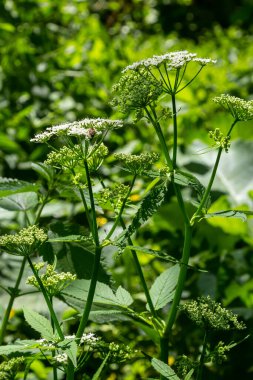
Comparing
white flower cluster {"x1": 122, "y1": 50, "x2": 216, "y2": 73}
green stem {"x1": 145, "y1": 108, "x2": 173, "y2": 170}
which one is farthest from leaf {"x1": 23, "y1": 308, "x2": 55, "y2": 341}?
white flower cluster {"x1": 122, "y1": 50, "x2": 216, "y2": 73}

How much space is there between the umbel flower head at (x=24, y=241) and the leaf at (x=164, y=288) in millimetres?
270

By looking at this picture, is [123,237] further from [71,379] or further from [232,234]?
[232,234]

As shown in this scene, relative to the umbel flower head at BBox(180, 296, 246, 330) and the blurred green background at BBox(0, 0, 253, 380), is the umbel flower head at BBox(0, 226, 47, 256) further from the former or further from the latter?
the blurred green background at BBox(0, 0, 253, 380)

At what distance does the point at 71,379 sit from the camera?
95cm

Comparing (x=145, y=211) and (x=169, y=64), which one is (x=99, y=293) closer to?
(x=145, y=211)

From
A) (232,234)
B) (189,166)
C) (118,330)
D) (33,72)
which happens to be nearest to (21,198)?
(118,330)

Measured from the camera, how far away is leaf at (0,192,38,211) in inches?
54.2

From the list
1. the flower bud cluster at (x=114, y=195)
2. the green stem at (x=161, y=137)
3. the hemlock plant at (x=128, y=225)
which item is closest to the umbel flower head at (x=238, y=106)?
the hemlock plant at (x=128, y=225)

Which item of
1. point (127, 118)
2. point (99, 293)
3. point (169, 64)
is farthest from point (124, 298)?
point (127, 118)

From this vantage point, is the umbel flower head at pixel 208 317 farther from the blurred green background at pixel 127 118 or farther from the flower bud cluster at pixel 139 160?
the blurred green background at pixel 127 118

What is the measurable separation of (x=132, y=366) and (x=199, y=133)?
4.09 feet

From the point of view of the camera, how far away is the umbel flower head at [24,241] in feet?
3.03

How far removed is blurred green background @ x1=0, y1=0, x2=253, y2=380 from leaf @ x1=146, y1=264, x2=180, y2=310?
30 cm

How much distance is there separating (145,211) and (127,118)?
116 centimetres
